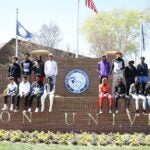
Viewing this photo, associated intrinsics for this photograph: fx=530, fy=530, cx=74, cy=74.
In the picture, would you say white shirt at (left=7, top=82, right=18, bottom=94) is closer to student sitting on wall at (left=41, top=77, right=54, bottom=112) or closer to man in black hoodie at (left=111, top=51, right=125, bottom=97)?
student sitting on wall at (left=41, top=77, right=54, bottom=112)

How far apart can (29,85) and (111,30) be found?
113 ft

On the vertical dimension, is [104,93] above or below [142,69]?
below

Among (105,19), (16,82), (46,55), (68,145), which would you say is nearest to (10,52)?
(105,19)

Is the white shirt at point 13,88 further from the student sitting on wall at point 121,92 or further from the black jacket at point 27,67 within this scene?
the student sitting on wall at point 121,92

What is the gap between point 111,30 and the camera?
171 feet

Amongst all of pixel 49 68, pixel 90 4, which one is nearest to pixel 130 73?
pixel 49 68

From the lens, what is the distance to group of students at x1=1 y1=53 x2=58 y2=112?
60.3ft

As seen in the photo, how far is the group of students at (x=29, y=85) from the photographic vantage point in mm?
18391

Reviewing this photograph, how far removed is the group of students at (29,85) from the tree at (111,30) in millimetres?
31106

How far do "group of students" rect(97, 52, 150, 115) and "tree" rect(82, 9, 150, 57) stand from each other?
101 feet

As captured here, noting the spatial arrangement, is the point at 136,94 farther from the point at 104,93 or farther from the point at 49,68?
the point at 49,68

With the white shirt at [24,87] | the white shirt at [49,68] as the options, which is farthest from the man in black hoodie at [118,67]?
the white shirt at [24,87]

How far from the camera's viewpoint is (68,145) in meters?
15.3

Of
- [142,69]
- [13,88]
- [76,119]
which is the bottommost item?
[76,119]
